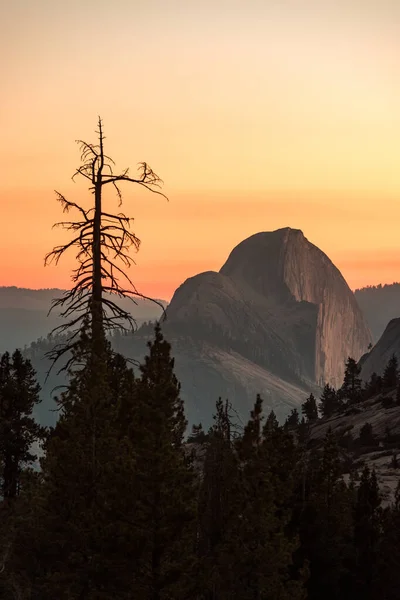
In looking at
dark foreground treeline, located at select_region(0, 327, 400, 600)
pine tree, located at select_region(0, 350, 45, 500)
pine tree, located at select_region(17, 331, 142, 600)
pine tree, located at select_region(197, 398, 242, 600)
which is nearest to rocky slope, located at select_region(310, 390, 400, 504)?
pine tree, located at select_region(197, 398, 242, 600)

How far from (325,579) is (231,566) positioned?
9.19 meters

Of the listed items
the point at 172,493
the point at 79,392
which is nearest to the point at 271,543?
the point at 172,493

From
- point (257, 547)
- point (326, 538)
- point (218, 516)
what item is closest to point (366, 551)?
point (326, 538)

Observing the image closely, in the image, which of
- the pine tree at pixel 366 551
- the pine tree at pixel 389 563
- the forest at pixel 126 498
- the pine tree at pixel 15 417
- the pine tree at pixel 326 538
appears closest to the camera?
the forest at pixel 126 498

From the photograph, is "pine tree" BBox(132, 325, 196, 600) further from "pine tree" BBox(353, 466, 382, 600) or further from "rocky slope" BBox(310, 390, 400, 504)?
"rocky slope" BBox(310, 390, 400, 504)

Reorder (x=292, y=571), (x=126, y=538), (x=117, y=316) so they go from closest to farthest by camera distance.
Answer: (x=117, y=316)
(x=126, y=538)
(x=292, y=571)

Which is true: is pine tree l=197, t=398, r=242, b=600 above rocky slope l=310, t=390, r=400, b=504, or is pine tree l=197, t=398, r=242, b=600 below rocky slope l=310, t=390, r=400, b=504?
below

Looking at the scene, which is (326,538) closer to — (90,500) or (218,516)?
(218,516)

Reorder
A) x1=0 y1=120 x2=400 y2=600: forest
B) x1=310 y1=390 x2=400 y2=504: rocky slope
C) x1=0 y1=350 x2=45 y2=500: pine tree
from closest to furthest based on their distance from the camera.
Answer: x1=0 y1=120 x2=400 y2=600: forest
x1=0 y1=350 x2=45 y2=500: pine tree
x1=310 y1=390 x2=400 y2=504: rocky slope

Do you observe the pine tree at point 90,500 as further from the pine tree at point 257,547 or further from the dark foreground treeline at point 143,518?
the pine tree at point 257,547

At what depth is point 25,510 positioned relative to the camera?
1585 inches

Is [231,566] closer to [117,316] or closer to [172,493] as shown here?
[172,493]

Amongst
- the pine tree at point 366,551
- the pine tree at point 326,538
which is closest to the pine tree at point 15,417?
the pine tree at point 326,538

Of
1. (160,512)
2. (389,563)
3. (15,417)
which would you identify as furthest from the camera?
(15,417)
